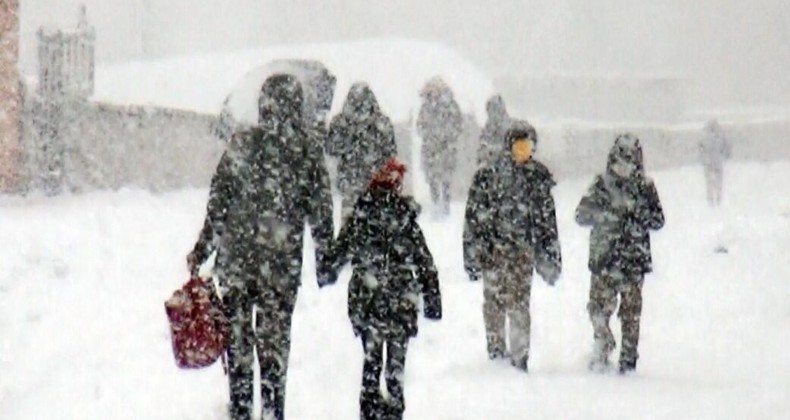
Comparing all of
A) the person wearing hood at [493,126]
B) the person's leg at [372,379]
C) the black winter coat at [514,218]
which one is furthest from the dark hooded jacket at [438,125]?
the person's leg at [372,379]

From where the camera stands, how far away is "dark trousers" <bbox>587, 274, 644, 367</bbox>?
9188 mm

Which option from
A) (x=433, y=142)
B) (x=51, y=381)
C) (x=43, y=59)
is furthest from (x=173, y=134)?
(x=51, y=381)

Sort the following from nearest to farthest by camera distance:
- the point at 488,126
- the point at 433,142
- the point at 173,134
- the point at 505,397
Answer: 1. the point at 505,397
2. the point at 488,126
3. the point at 433,142
4. the point at 173,134

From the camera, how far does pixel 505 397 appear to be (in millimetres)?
8312

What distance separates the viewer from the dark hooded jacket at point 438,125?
1794 centimetres

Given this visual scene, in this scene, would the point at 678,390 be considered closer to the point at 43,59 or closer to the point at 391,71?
Answer: the point at 43,59

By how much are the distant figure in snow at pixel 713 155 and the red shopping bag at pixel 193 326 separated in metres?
19.4

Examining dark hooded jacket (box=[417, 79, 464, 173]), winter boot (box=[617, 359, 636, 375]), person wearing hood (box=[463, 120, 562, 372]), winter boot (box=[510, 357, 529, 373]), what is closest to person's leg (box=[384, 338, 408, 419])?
person wearing hood (box=[463, 120, 562, 372])

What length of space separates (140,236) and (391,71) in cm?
1531

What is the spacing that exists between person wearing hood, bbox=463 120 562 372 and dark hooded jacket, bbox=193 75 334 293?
264 cm

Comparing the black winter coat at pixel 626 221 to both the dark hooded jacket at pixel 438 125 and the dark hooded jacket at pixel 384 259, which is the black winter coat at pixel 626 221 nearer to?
the dark hooded jacket at pixel 384 259

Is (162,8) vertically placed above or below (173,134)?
above

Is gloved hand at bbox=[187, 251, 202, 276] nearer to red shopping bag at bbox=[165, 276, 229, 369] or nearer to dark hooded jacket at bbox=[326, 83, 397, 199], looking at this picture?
red shopping bag at bbox=[165, 276, 229, 369]

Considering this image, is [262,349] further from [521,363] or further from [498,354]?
[498,354]
